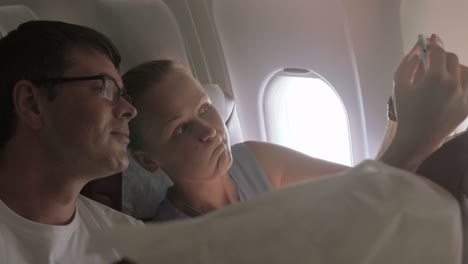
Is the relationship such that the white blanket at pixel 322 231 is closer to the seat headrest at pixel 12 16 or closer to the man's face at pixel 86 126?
→ the man's face at pixel 86 126

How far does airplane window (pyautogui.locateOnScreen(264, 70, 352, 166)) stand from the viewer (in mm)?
1813

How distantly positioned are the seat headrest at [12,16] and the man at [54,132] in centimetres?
57

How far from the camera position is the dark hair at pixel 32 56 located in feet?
3.93

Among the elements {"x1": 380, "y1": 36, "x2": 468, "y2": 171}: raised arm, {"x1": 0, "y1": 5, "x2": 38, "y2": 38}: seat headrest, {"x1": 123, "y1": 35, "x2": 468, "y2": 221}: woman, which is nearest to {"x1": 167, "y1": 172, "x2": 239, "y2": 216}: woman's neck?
{"x1": 123, "y1": 35, "x2": 468, "y2": 221}: woman

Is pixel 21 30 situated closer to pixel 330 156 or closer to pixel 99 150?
pixel 99 150

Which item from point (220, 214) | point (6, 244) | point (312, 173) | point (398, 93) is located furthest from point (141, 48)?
point (220, 214)

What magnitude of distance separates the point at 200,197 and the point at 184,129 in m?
0.23

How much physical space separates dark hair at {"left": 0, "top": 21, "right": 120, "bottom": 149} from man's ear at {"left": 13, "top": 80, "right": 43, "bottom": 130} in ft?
0.06

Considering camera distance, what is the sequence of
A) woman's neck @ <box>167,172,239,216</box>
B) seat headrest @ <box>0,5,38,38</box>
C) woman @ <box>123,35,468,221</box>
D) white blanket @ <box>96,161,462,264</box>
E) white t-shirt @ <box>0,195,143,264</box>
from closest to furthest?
white blanket @ <box>96,161,462,264</box>
white t-shirt @ <box>0,195,143,264</box>
woman @ <box>123,35,468,221</box>
woman's neck @ <box>167,172,239,216</box>
seat headrest @ <box>0,5,38,38</box>

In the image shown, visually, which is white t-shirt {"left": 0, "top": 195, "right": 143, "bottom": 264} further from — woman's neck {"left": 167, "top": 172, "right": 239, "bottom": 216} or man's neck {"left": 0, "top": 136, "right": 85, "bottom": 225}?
woman's neck {"left": 167, "top": 172, "right": 239, "bottom": 216}

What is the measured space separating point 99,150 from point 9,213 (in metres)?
0.26

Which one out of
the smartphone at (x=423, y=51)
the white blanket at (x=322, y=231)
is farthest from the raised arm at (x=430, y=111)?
the white blanket at (x=322, y=231)

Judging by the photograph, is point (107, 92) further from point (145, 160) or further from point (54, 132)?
point (145, 160)

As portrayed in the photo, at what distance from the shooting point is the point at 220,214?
494 millimetres
